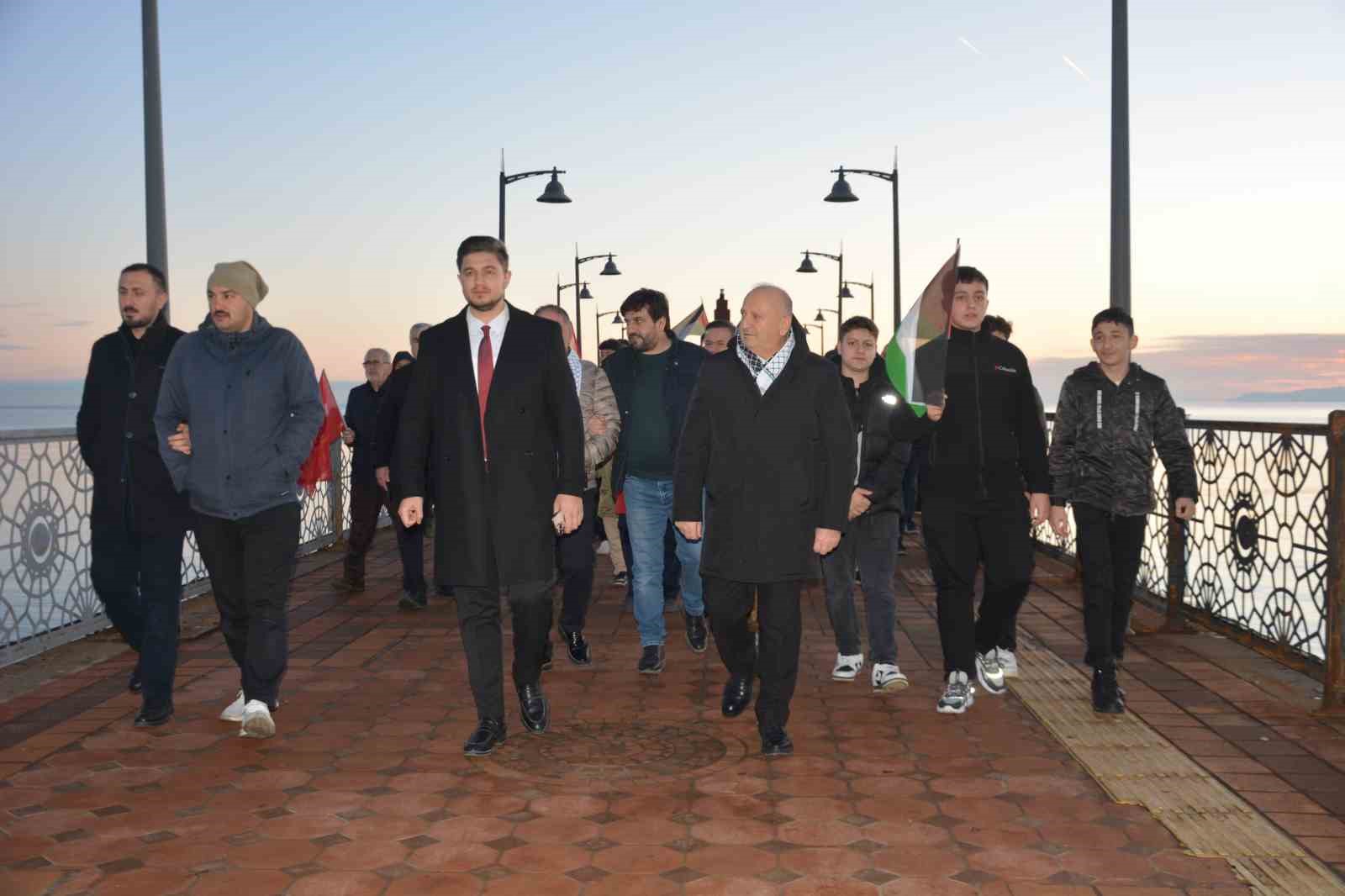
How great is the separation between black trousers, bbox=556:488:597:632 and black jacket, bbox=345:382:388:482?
3285 mm

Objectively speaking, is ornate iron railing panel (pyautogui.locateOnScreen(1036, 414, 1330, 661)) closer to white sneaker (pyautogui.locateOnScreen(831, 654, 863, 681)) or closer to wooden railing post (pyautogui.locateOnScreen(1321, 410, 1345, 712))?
wooden railing post (pyautogui.locateOnScreen(1321, 410, 1345, 712))

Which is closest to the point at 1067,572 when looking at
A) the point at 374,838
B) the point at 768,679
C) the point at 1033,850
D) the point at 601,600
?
the point at 601,600

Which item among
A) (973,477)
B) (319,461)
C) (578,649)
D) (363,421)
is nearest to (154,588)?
(319,461)

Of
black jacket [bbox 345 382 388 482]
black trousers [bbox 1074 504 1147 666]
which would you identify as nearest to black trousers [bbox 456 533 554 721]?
black trousers [bbox 1074 504 1147 666]

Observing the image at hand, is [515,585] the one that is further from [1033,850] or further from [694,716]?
[1033,850]

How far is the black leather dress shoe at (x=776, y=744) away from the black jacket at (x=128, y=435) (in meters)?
2.86

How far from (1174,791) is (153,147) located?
844cm

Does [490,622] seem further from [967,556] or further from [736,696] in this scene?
[967,556]

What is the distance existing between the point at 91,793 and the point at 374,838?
51.4 inches

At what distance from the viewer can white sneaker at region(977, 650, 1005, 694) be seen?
6793 mm

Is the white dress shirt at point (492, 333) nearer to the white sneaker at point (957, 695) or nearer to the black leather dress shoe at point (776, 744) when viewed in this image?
the black leather dress shoe at point (776, 744)

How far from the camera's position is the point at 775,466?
18.7 ft

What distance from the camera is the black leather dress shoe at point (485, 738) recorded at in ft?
18.7

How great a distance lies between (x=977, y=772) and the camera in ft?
17.6
